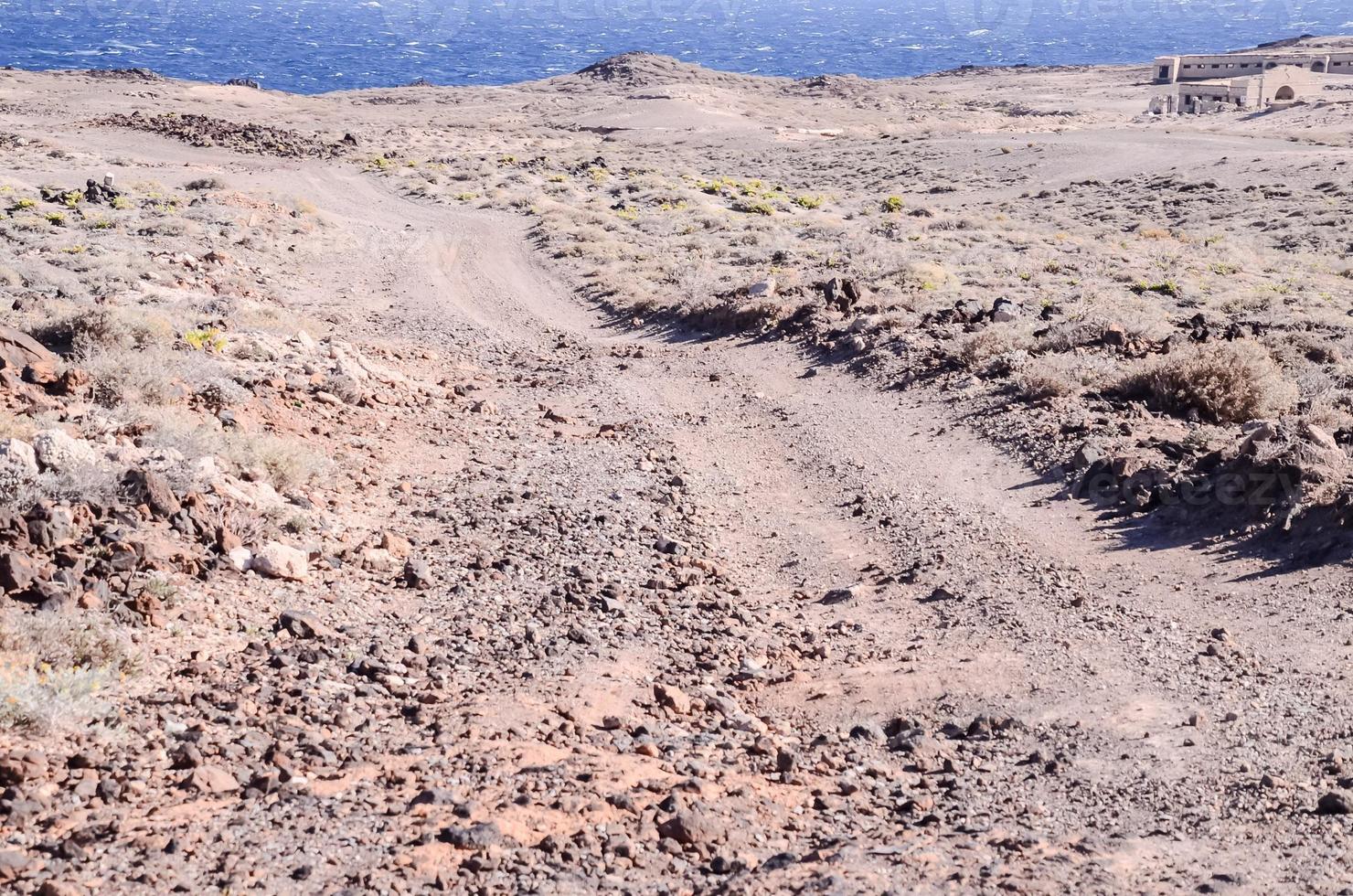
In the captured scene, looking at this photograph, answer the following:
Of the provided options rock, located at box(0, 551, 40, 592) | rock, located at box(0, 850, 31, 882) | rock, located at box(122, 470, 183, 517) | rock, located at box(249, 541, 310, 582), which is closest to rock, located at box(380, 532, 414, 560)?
rock, located at box(249, 541, 310, 582)

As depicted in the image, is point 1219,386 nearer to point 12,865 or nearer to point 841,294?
point 841,294

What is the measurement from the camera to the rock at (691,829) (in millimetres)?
5102

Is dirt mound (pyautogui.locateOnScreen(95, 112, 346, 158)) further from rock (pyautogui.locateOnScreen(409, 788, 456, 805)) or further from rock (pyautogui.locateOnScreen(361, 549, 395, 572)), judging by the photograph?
rock (pyautogui.locateOnScreen(409, 788, 456, 805))

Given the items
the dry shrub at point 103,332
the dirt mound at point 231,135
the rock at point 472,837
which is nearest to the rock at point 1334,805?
the rock at point 472,837

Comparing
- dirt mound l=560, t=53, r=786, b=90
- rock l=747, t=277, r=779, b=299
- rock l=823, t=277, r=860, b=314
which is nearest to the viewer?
rock l=823, t=277, r=860, b=314

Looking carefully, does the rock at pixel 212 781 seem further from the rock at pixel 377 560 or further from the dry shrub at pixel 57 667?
the rock at pixel 377 560

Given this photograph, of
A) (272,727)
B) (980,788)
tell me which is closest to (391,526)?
(272,727)

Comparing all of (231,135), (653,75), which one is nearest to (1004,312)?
(231,135)

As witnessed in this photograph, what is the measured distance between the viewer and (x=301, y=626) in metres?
7.07

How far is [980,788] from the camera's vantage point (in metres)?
5.95

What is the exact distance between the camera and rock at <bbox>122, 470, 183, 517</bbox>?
789 centimetres

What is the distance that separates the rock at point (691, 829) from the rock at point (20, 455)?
5395 millimetres

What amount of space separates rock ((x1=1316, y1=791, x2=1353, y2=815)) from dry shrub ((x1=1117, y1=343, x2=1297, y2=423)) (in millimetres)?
7117

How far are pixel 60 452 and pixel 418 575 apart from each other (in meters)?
2.76
